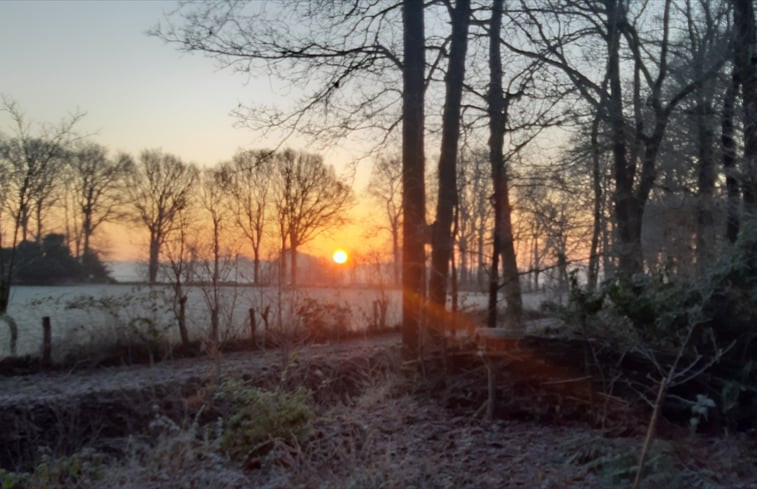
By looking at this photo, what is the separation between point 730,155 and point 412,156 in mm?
6129

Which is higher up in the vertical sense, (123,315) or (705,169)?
(705,169)

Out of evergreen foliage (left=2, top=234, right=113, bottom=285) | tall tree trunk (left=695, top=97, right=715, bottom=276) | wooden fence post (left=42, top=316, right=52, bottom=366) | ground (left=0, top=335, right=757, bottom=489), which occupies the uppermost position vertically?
tall tree trunk (left=695, top=97, right=715, bottom=276)

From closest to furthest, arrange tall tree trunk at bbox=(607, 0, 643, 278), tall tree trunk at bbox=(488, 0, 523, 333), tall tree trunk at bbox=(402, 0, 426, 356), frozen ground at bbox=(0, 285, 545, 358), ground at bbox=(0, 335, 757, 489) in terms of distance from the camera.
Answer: ground at bbox=(0, 335, 757, 489)
tall tree trunk at bbox=(488, 0, 523, 333)
tall tree trunk at bbox=(402, 0, 426, 356)
tall tree trunk at bbox=(607, 0, 643, 278)
frozen ground at bbox=(0, 285, 545, 358)

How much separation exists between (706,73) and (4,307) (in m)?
16.9

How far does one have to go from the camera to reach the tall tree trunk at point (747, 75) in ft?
33.2

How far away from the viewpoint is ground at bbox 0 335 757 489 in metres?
4.70

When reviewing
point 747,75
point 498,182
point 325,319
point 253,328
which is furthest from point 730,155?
point 253,328

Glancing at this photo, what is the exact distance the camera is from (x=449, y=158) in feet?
34.3

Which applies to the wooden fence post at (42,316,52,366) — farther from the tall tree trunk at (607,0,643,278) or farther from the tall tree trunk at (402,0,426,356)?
the tall tree trunk at (607,0,643,278)

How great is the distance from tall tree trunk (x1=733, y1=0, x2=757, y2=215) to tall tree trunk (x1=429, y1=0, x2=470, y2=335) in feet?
16.0

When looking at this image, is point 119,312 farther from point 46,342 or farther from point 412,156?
point 412,156

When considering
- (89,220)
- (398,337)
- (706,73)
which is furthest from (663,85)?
(89,220)

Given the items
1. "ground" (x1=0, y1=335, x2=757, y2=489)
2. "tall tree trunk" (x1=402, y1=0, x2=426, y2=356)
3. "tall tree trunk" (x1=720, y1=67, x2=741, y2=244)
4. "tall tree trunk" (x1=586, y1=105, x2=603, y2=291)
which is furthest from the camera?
"tall tree trunk" (x1=720, y1=67, x2=741, y2=244)

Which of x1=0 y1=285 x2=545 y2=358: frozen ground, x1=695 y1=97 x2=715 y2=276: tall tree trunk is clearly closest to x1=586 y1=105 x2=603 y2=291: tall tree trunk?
x1=0 y1=285 x2=545 y2=358: frozen ground
